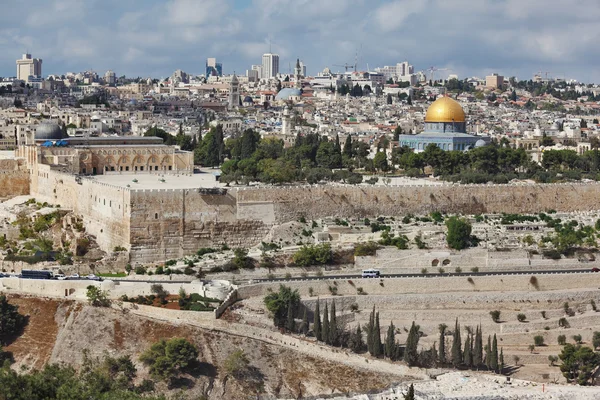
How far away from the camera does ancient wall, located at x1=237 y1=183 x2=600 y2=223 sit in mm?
49184

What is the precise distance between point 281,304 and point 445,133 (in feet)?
110

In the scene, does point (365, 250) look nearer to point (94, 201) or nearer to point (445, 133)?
point (94, 201)

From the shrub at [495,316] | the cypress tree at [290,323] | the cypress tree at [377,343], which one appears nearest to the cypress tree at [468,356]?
the cypress tree at [377,343]

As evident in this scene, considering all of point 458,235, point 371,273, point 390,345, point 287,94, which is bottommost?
point 390,345

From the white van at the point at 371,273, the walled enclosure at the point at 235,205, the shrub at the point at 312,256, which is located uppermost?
the walled enclosure at the point at 235,205

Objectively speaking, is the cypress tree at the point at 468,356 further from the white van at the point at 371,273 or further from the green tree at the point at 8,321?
the green tree at the point at 8,321

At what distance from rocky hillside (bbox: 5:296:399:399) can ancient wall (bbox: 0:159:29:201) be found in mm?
15945

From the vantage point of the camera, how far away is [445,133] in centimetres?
7250

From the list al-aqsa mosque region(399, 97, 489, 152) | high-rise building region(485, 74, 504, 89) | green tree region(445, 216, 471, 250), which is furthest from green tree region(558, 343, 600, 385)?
high-rise building region(485, 74, 504, 89)

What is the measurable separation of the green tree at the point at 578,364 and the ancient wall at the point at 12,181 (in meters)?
25.9

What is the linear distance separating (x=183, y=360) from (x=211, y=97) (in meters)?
108

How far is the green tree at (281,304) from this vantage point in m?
40.4

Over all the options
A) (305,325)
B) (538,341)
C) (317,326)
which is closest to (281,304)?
(305,325)

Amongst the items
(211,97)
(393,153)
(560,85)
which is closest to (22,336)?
(393,153)
